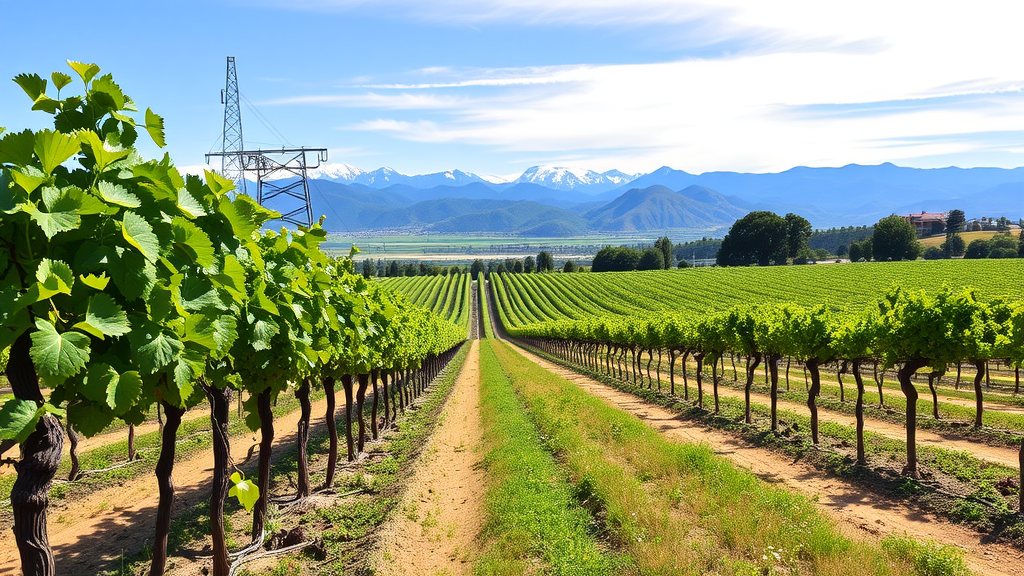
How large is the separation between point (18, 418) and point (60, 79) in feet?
7.11

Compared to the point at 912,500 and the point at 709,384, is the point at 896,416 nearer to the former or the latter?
the point at 912,500

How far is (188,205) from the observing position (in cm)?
443

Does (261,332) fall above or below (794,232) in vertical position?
below

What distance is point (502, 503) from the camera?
37.9 feet

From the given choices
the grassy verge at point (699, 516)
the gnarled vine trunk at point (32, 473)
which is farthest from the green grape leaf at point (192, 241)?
the grassy verge at point (699, 516)

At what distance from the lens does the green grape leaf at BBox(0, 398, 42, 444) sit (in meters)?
3.40

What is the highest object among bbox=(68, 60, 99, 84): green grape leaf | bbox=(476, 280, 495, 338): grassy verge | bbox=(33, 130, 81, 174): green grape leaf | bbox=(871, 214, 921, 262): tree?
bbox=(871, 214, 921, 262): tree

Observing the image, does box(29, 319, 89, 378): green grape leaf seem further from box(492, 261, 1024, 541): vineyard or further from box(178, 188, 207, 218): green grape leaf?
box(492, 261, 1024, 541): vineyard

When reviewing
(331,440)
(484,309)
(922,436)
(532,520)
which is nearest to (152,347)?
(532,520)

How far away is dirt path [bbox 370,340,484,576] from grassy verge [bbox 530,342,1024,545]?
9.21 meters

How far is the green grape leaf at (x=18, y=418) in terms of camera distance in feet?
11.1

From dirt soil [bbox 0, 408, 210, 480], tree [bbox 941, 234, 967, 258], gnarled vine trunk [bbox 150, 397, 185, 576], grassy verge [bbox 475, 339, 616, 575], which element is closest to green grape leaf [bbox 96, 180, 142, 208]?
gnarled vine trunk [bbox 150, 397, 185, 576]

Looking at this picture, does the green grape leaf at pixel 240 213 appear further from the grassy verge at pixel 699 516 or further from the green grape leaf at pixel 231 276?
the grassy verge at pixel 699 516

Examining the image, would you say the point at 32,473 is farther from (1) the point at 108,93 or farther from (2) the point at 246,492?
(1) the point at 108,93
